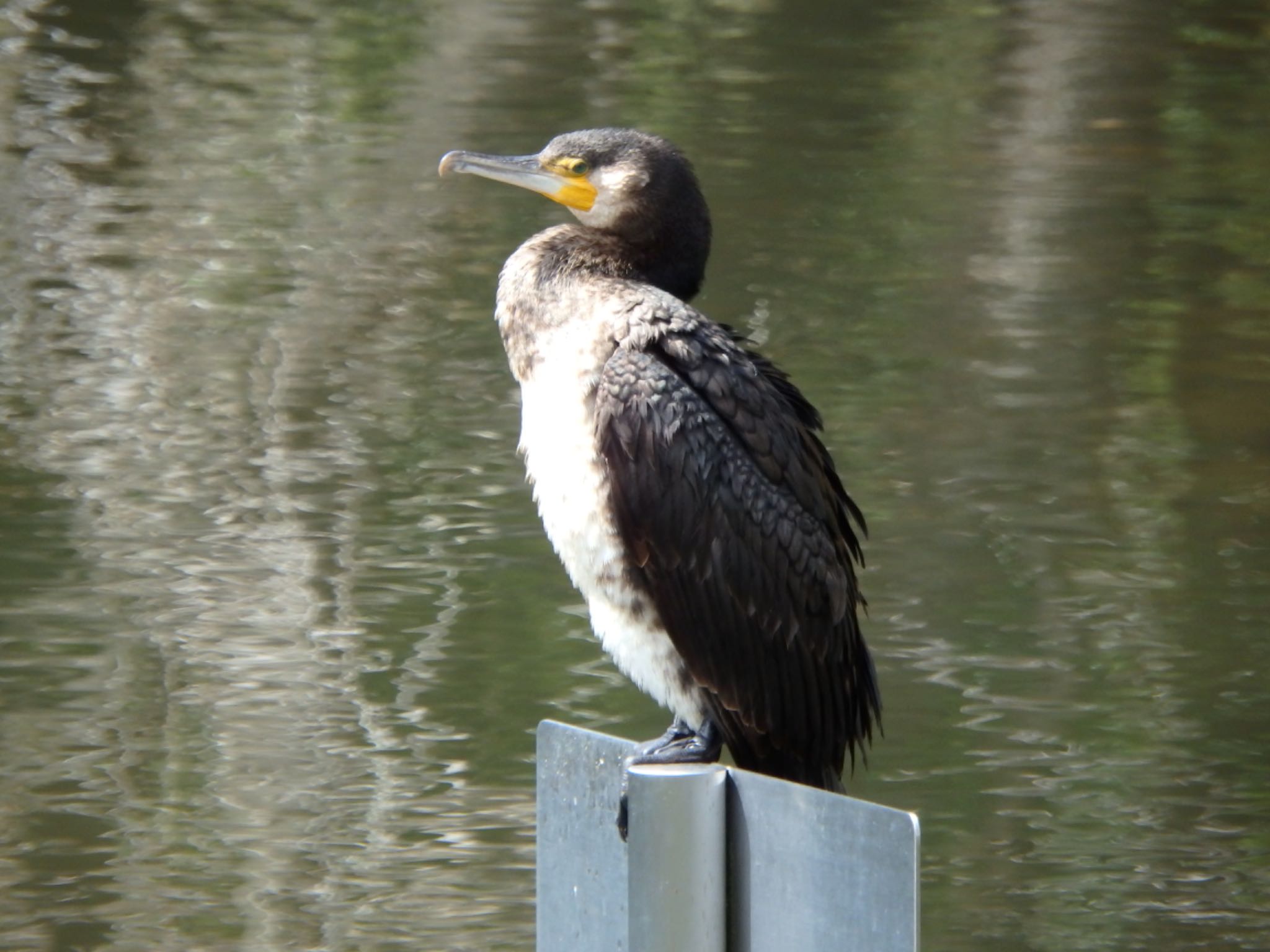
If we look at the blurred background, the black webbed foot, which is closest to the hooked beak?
the black webbed foot

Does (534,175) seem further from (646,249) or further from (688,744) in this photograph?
(688,744)

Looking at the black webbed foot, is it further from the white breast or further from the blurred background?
the blurred background

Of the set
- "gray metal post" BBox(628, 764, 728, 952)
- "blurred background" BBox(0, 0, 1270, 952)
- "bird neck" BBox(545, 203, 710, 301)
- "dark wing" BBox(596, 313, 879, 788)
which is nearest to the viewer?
"gray metal post" BBox(628, 764, 728, 952)

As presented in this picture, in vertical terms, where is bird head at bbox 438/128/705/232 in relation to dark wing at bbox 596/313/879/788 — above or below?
above

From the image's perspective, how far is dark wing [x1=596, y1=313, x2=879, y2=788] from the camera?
129 inches

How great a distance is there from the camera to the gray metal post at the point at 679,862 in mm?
1900

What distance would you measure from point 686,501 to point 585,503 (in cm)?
16

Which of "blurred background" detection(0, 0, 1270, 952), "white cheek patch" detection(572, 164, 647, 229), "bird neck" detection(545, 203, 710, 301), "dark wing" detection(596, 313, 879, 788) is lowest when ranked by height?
"blurred background" detection(0, 0, 1270, 952)

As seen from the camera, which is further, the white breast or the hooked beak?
the hooked beak

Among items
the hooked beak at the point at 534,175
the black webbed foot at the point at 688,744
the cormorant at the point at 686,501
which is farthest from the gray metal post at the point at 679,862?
the hooked beak at the point at 534,175

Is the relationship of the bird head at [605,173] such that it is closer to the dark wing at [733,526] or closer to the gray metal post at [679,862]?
the dark wing at [733,526]

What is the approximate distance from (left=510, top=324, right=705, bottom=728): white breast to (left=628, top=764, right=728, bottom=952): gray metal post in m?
1.40

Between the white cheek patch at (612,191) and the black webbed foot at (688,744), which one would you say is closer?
the black webbed foot at (688,744)

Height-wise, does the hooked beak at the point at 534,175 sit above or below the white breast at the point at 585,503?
above
